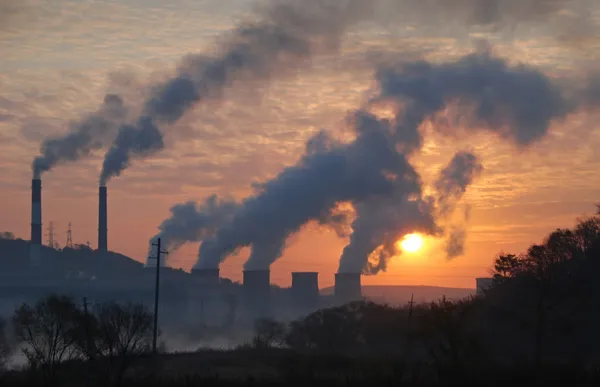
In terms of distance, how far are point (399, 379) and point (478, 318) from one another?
1301 centimetres

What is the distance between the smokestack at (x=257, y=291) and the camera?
4043 inches

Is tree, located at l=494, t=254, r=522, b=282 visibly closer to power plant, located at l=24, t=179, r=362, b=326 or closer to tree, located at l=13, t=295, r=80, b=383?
tree, located at l=13, t=295, r=80, b=383

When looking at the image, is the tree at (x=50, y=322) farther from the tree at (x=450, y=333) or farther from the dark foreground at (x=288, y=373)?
the tree at (x=450, y=333)

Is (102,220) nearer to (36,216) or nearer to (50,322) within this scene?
(36,216)

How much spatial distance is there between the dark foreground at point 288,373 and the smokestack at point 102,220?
7156 centimetres

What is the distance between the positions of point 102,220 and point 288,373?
87.6m

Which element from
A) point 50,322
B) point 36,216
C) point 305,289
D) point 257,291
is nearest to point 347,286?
point 257,291

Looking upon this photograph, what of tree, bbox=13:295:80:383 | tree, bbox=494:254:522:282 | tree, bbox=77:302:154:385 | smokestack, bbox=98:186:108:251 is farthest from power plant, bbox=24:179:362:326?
tree, bbox=77:302:154:385

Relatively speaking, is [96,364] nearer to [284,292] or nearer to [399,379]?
[399,379]

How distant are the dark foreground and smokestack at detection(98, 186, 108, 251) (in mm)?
71564

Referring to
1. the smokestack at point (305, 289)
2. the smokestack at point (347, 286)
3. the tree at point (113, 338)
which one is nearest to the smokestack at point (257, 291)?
the smokestack at point (305, 289)

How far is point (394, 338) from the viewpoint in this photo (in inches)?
1882

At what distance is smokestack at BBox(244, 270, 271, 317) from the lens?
102688 millimetres

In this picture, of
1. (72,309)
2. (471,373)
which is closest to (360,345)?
(72,309)
